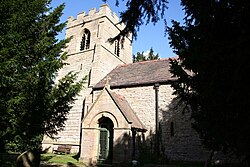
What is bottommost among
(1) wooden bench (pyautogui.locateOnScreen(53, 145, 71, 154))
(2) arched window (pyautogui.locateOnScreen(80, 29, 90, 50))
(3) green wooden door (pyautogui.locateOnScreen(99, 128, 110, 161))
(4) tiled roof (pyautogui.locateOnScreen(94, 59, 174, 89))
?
(1) wooden bench (pyautogui.locateOnScreen(53, 145, 71, 154))

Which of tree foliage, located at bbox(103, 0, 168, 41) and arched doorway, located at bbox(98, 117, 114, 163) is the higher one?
tree foliage, located at bbox(103, 0, 168, 41)

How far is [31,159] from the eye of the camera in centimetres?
812

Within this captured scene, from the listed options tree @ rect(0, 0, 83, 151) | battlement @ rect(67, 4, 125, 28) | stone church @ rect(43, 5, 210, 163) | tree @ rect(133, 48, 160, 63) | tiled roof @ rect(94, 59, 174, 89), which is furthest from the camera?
tree @ rect(133, 48, 160, 63)

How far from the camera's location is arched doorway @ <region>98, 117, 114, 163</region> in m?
14.4

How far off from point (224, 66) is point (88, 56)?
1796 centimetres

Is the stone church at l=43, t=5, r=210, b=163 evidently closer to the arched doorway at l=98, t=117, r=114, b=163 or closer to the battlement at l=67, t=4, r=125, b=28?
the arched doorway at l=98, t=117, r=114, b=163

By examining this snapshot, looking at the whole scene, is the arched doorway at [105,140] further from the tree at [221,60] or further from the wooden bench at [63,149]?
the tree at [221,60]

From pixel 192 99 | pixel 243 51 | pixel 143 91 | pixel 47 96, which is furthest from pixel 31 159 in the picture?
pixel 143 91

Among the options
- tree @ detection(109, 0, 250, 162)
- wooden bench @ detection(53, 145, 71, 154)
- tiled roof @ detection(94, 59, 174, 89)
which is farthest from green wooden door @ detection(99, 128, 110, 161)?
tree @ detection(109, 0, 250, 162)

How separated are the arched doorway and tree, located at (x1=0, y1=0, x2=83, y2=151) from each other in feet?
17.1

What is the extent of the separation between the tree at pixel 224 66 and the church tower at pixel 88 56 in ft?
45.9

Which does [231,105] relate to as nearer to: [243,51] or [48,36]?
[243,51]

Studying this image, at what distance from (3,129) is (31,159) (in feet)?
6.11

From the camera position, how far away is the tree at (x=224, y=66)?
15.4ft
